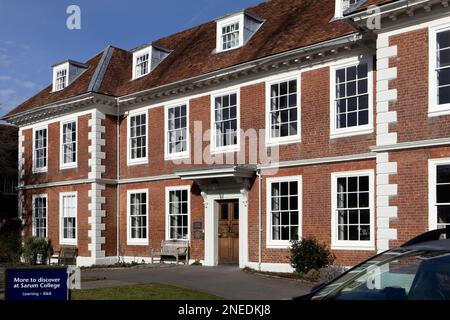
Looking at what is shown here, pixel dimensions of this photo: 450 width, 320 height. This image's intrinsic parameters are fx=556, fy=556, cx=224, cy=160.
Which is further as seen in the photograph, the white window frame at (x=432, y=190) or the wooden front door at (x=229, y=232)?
the wooden front door at (x=229, y=232)

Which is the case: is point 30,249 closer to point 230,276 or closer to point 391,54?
point 230,276

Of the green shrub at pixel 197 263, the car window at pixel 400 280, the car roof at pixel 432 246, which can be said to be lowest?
the green shrub at pixel 197 263

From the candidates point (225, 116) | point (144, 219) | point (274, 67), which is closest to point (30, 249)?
point (144, 219)

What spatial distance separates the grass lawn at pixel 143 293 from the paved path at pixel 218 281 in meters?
0.59

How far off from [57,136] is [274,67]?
12.2 meters

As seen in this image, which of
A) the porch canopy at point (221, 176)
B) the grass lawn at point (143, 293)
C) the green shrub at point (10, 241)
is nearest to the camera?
the grass lawn at point (143, 293)

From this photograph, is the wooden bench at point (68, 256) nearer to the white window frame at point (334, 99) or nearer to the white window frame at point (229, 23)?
the white window frame at point (229, 23)

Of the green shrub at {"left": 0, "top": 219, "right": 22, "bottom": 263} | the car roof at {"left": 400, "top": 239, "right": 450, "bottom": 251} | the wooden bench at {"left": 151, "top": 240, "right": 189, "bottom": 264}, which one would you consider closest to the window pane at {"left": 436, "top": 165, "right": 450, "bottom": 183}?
the car roof at {"left": 400, "top": 239, "right": 450, "bottom": 251}

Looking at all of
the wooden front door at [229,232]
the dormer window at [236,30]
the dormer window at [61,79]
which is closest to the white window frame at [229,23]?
the dormer window at [236,30]

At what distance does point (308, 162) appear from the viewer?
16.9 metres

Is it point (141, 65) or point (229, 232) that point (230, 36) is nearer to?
point (141, 65)

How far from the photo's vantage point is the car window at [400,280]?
4719 millimetres

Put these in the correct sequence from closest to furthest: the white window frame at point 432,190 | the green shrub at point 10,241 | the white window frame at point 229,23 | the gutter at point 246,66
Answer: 1. the white window frame at point 432,190
2. the gutter at point 246,66
3. the white window frame at point 229,23
4. the green shrub at point 10,241

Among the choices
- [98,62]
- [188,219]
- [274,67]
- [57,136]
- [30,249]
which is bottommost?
[30,249]
